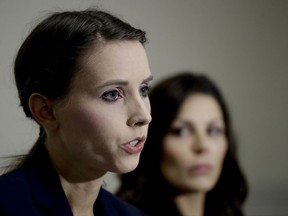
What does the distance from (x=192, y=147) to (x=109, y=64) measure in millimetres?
597

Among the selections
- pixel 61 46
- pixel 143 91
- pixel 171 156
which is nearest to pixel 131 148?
pixel 143 91

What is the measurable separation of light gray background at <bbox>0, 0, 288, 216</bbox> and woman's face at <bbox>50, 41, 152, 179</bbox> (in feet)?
1.27

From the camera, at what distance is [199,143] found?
133 centimetres

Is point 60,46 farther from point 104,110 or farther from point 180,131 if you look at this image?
A: point 180,131

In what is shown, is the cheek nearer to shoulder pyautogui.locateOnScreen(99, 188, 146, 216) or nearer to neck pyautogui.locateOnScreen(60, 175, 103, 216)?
shoulder pyautogui.locateOnScreen(99, 188, 146, 216)

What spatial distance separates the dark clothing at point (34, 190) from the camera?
0.80 meters

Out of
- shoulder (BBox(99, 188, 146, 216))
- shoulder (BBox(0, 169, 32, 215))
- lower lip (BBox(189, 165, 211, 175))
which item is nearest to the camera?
shoulder (BBox(0, 169, 32, 215))

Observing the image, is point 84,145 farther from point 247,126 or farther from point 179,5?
point 247,126

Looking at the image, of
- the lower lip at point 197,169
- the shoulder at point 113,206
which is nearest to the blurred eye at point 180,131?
the lower lip at point 197,169

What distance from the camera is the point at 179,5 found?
140 centimetres


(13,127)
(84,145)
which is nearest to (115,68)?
(84,145)

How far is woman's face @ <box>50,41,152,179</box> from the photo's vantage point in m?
0.80

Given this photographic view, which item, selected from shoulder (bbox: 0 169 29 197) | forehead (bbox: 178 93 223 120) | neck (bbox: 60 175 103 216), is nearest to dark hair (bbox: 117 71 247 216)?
forehead (bbox: 178 93 223 120)

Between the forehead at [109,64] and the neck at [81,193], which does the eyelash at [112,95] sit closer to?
the forehead at [109,64]
